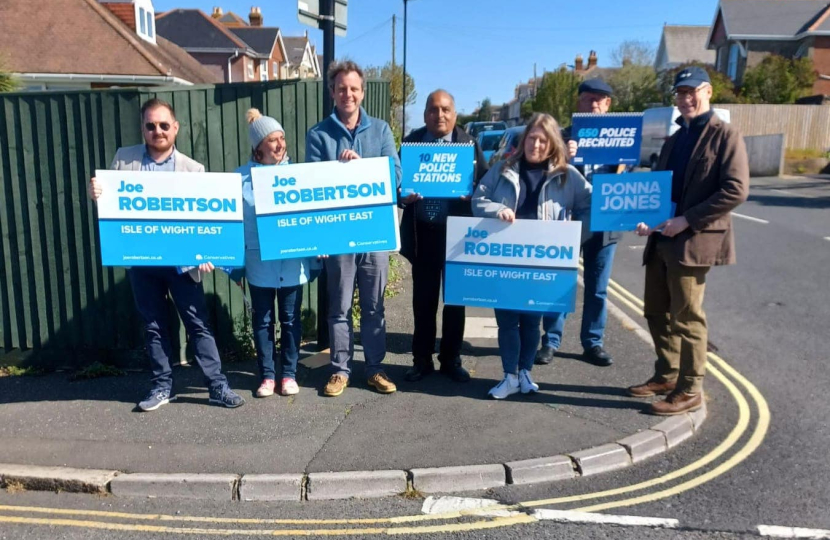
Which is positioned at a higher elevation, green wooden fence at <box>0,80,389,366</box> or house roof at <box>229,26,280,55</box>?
house roof at <box>229,26,280,55</box>

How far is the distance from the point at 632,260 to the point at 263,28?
144ft

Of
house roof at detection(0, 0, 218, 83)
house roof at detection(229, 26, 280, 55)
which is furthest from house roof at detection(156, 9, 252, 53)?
house roof at detection(0, 0, 218, 83)

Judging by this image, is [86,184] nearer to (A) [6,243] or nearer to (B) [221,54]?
(A) [6,243]

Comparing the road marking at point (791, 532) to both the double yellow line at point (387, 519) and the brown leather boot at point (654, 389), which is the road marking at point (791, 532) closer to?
the double yellow line at point (387, 519)

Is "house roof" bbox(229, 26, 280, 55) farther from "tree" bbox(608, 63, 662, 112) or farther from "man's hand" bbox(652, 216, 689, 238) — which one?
"man's hand" bbox(652, 216, 689, 238)

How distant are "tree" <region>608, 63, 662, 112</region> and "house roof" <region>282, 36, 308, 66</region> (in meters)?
25.4

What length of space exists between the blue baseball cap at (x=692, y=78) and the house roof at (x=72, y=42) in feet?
70.9

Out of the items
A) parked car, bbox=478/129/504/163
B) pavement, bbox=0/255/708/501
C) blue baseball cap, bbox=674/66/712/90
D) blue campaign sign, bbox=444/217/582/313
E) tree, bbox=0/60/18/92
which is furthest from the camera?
parked car, bbox=478/129/504/163

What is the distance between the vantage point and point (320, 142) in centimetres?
478

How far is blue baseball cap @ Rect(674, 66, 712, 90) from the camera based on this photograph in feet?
14.4

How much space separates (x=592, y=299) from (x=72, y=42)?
23520 millimetres

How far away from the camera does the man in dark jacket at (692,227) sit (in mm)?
4285

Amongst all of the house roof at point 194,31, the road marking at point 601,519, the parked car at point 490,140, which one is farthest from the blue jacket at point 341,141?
the house roof at point 194,31

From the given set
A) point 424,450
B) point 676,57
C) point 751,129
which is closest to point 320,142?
point 424,450
